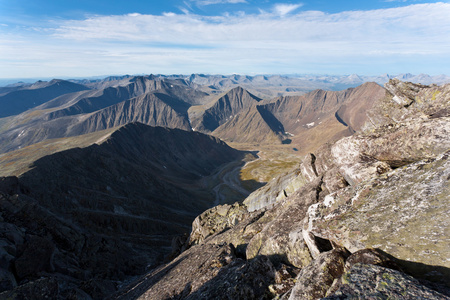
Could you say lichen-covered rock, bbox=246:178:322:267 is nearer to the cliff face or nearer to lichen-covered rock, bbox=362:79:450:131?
the cliff face

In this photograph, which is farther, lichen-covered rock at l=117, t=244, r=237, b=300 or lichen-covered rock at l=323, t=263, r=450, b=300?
lichen-covered rock at l=117, t=244, r=237, b=300

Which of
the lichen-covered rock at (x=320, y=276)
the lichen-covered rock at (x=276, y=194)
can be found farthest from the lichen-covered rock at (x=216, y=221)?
the lichen-covered rock at (x=320, y=276)

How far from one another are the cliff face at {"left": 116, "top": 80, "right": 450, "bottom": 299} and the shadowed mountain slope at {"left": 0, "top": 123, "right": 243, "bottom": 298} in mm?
27123

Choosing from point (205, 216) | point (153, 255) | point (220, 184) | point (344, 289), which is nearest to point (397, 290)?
point (344, 289)

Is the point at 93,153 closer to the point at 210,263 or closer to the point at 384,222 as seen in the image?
the point at 210,263

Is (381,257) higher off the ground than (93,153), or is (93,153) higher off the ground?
(381,257)

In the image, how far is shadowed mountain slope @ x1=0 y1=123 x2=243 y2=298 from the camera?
126 ft

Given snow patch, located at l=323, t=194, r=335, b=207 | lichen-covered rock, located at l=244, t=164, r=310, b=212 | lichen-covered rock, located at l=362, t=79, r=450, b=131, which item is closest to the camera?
snow patch, located at l=323, t=194, r=335, b=207

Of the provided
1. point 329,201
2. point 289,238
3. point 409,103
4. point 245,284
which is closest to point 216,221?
point 289,238

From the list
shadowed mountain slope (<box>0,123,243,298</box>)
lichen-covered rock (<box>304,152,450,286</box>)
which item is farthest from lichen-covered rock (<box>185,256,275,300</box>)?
shadowed mountain slope (<box>0,123,243,298</box>)

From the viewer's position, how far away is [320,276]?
11.2 meters

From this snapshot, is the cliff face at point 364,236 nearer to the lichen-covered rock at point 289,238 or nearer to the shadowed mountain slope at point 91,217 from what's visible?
the lichen-covered rock at point 289,238

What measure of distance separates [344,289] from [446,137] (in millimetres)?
12843

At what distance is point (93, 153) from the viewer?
4385 inches
